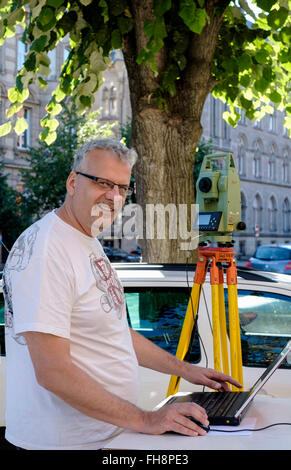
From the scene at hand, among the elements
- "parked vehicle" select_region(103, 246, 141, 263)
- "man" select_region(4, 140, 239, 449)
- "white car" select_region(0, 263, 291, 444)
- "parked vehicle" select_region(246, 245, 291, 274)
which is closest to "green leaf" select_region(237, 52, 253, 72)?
"white car" select_region(0, 263, 291, 444)

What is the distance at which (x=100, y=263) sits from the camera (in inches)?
79.4

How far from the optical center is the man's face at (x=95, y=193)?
198 cm

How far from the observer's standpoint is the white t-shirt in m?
1.74

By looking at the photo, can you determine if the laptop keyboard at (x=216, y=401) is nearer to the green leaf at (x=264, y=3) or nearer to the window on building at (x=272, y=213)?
the green leaf at (x=264, y=3)

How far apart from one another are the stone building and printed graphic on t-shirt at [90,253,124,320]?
2885cm

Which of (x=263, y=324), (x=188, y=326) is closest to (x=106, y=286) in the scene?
(x=188, y=326)

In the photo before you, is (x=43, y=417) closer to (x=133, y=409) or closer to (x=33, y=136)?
(x=133, y=409)

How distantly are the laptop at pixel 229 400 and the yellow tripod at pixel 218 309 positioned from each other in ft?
4.09

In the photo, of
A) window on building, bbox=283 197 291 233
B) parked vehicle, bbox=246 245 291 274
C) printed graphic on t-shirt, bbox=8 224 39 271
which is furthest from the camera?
window on building, bbox=283 197 291 233

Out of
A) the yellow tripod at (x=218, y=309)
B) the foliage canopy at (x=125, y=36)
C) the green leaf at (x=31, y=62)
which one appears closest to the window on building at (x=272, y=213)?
the foliage canopy at (x=125, y=36)

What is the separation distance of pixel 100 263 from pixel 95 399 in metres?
0.47

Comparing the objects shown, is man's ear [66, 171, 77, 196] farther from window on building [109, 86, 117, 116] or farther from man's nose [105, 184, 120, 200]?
window on building [109, 86, 117, 116]

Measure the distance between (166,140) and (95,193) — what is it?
357 centimetres
